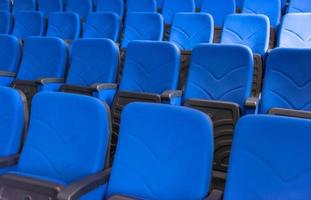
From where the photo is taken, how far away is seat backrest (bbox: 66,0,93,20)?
2.87 m

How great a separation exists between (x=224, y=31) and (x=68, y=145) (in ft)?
4.15

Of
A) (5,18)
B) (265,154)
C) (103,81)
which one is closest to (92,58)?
(103,81)

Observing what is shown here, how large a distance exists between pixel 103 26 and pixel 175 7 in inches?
20.9

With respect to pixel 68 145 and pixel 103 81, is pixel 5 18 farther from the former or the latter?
pixel 68 145

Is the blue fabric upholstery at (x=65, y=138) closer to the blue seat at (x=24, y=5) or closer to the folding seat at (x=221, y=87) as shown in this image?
the folding seat at (x=221, y=87)

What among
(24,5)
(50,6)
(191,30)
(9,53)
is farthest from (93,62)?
(24,5)

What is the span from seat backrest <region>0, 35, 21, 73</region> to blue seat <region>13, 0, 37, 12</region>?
1.21 meters

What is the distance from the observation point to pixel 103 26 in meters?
2.35

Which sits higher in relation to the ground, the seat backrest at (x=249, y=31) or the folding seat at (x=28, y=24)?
the seat backrest at (x=249, y=31)

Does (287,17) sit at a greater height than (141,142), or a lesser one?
greater

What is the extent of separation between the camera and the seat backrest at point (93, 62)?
162 centimetres

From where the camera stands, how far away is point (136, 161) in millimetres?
911

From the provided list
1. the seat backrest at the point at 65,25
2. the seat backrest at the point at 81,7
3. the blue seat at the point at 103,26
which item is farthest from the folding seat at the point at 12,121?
the seat backrest at the point at 81,7

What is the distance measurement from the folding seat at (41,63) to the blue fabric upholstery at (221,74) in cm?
67
